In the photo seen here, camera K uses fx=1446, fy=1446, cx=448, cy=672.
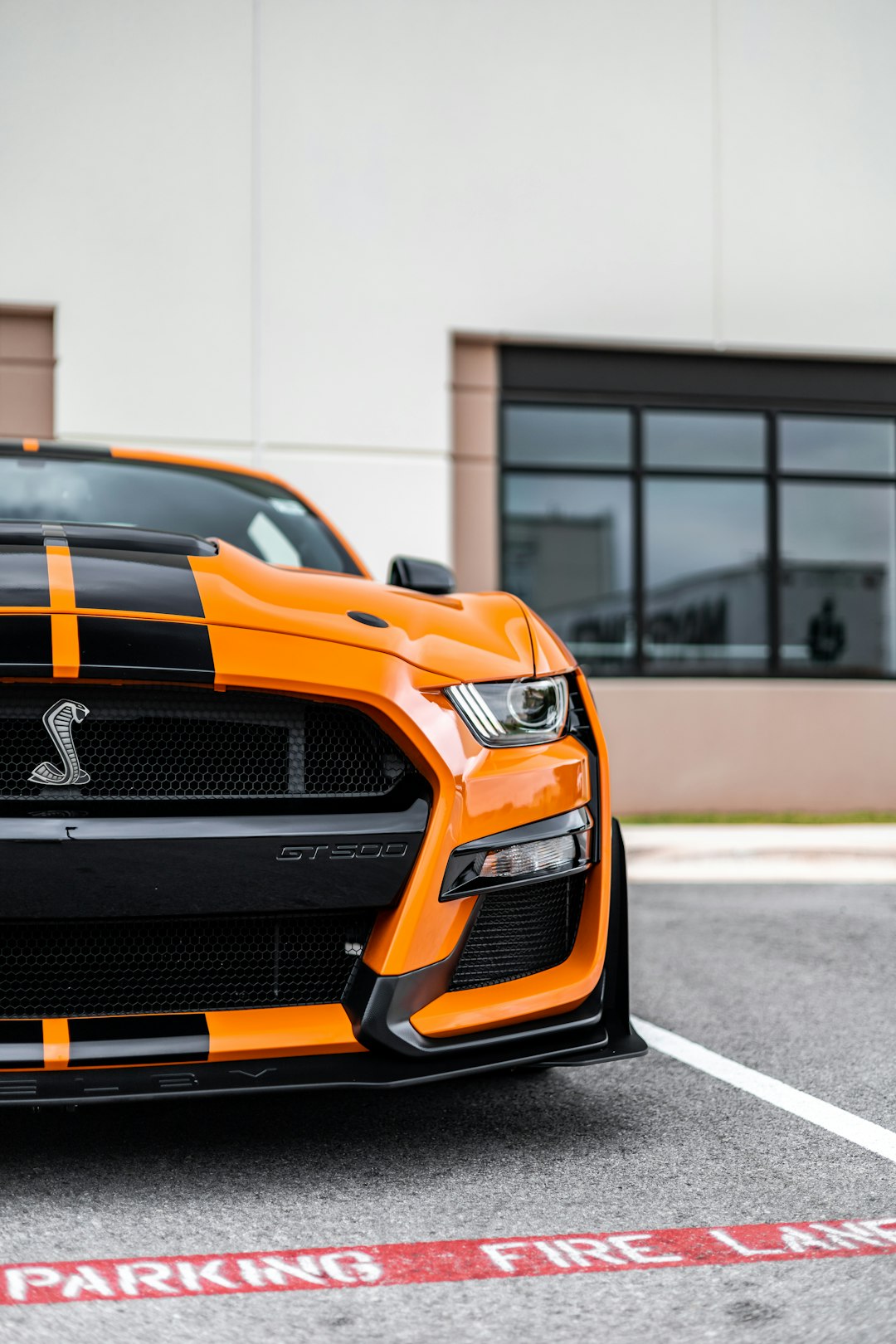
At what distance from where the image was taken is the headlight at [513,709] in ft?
9.72

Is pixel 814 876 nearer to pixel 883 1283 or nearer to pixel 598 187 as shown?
pixel 598 187

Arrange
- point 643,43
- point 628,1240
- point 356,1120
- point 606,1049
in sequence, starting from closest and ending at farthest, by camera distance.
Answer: point 628,1240 → point 606,1049 → point 356,1120 → point 643,43

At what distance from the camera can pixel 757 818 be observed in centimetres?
1173

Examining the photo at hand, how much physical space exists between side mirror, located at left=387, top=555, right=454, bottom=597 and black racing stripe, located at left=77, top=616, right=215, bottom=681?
107 centimetres

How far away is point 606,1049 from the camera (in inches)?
120

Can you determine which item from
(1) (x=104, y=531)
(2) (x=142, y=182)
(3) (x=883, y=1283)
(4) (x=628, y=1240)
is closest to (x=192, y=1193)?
(4) (x=628, y=1240)

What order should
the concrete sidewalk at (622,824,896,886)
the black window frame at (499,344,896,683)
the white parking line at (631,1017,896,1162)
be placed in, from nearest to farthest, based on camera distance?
the white parking line at (631,1017,896,1162), the concrete sidewalk at (622,824,896,886), the black window frame at (499,344,896,683)

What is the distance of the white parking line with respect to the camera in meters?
3.24

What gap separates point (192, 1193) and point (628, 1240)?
2.75 feet

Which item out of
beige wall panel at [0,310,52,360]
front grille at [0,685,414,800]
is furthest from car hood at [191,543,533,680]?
beige wall panel at [0,310,52,360]

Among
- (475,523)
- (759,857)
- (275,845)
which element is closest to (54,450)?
(275,845)

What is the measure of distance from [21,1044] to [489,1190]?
94 centimetres

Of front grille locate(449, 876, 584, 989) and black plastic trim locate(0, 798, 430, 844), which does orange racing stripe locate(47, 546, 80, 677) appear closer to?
black plastic trim locate(0, 798, 430, 844)

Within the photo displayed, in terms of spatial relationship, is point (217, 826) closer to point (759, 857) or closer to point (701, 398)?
point (759, 857)
